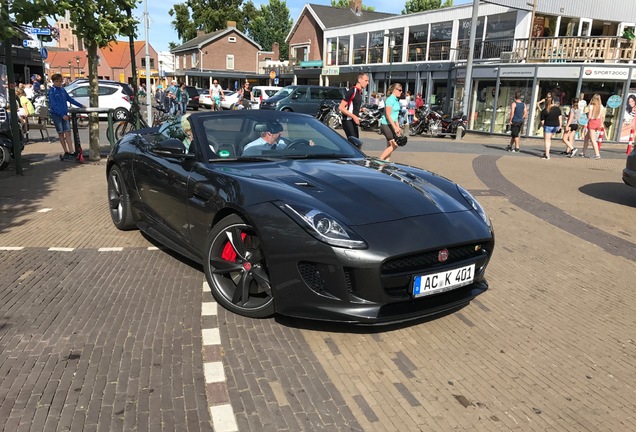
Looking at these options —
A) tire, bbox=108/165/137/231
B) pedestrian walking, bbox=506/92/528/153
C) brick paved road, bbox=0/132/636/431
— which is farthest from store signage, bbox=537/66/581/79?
tire, bbox=108/165/137/231

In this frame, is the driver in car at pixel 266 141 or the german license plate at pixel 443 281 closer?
the german license plate at pixel 443 281

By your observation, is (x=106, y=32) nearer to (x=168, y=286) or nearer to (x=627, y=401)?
(x=168, y=286)

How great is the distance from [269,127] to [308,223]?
5.64 ft

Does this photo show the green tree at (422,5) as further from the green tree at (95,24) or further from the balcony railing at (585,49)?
the green tree at (95,24)

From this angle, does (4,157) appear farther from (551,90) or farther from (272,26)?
(272,26)

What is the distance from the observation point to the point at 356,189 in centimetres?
365

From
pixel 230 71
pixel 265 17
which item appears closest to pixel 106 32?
pixel 230 71

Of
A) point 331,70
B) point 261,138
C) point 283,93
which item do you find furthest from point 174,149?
point 331,70

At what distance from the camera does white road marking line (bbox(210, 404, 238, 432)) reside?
101 inches

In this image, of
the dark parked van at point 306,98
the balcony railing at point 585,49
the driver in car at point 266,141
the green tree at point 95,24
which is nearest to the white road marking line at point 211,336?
the driver in car at point 266,141

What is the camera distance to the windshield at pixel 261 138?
14.5 feet

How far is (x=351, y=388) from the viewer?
2955 millimetres

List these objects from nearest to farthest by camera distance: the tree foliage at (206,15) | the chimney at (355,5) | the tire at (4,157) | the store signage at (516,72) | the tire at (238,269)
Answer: the tire at (238,269) < the tire at (4,157) < the store signage at (516,72) < the chimney at (355,5) < the tree foliage at (206,15)

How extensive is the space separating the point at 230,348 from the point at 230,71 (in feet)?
227
